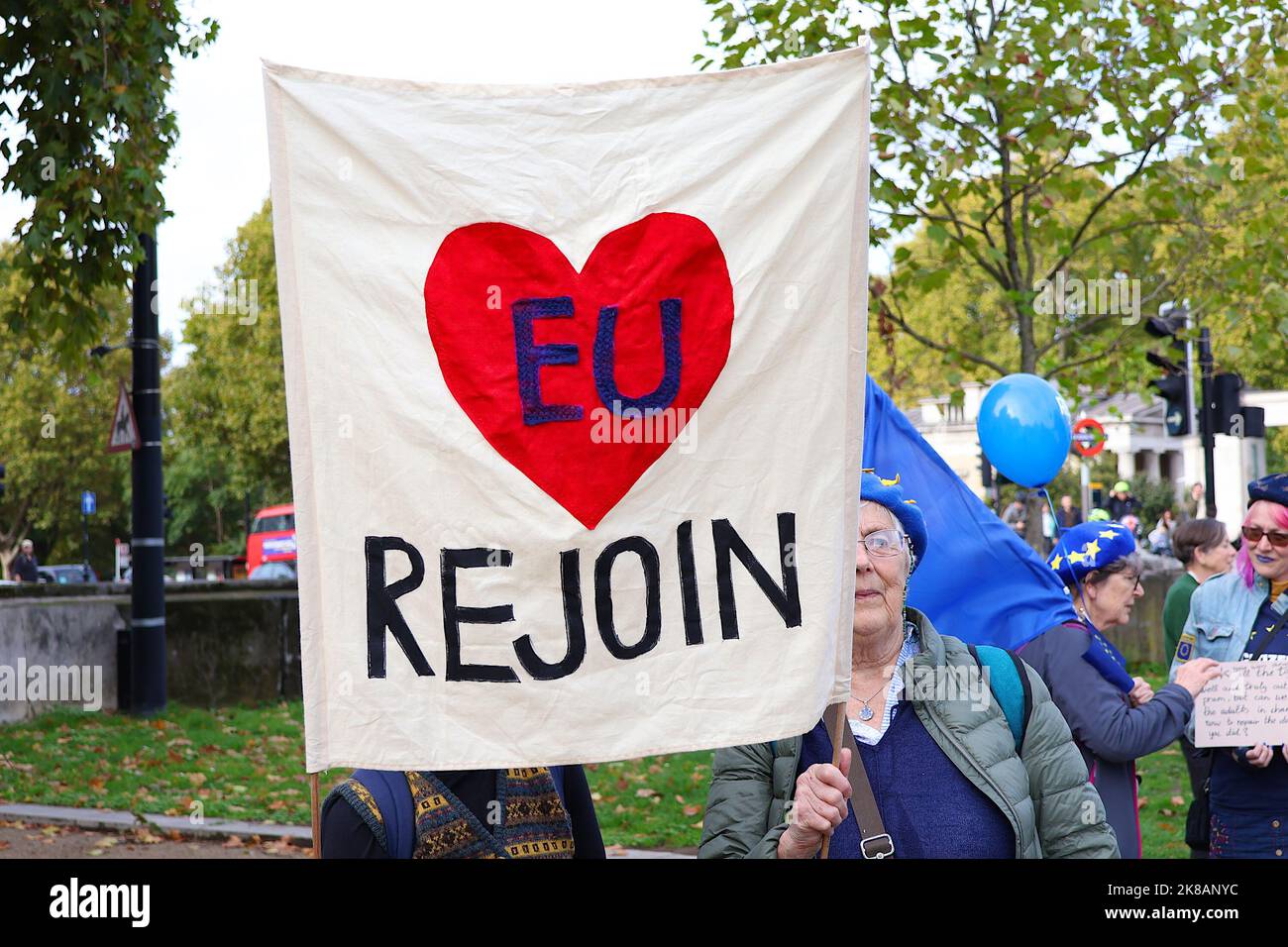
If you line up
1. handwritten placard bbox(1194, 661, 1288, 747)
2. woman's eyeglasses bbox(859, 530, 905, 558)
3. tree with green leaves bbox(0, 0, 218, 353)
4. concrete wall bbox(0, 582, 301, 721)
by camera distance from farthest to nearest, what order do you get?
1. concrete wall bbox(0, 582, 301, 721)
2. tree with green leaves bbox(0, 0, 218, 353)
3. handwritten placard bbox(1194, 661, 1288, 747)
4. woman's eyeglasses bbox(859, 530, 905, 558)

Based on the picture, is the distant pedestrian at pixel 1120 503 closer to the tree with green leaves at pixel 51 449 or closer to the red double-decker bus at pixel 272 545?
the red double-decker bus at pixel 272 545

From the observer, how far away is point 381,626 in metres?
3.12

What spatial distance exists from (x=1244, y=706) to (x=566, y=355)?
2.78 meters

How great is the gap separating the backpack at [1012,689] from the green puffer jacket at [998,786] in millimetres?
14

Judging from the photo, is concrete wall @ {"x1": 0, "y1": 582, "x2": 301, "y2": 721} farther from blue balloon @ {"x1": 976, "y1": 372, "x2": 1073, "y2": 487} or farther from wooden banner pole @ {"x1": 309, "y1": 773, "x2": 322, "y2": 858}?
wooden banner pole @ {"x1": 309, "y1": 773, "x2": 322, "y2": 858}

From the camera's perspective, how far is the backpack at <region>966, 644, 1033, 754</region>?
3250mm

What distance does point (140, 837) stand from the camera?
9375 mm

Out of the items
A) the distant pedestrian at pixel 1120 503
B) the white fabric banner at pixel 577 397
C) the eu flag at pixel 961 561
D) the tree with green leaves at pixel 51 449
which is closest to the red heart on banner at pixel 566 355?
the white fabric banner at pixel 577 397

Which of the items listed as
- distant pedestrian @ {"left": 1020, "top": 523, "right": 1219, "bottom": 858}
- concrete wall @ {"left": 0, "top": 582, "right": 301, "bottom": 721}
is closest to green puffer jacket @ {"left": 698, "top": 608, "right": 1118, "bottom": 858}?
distant pedestrian @ {"left": 1020, "top": 523, "right": 1219, "bottom": 858}

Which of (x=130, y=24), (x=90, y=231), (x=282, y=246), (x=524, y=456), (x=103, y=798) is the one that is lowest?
(x=103, y=798)

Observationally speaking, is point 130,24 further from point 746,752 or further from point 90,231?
point 746,752

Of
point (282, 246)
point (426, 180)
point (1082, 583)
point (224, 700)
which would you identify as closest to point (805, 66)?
point (426, 180)

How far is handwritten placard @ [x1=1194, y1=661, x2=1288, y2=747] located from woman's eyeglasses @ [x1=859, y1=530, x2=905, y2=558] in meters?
1.76
